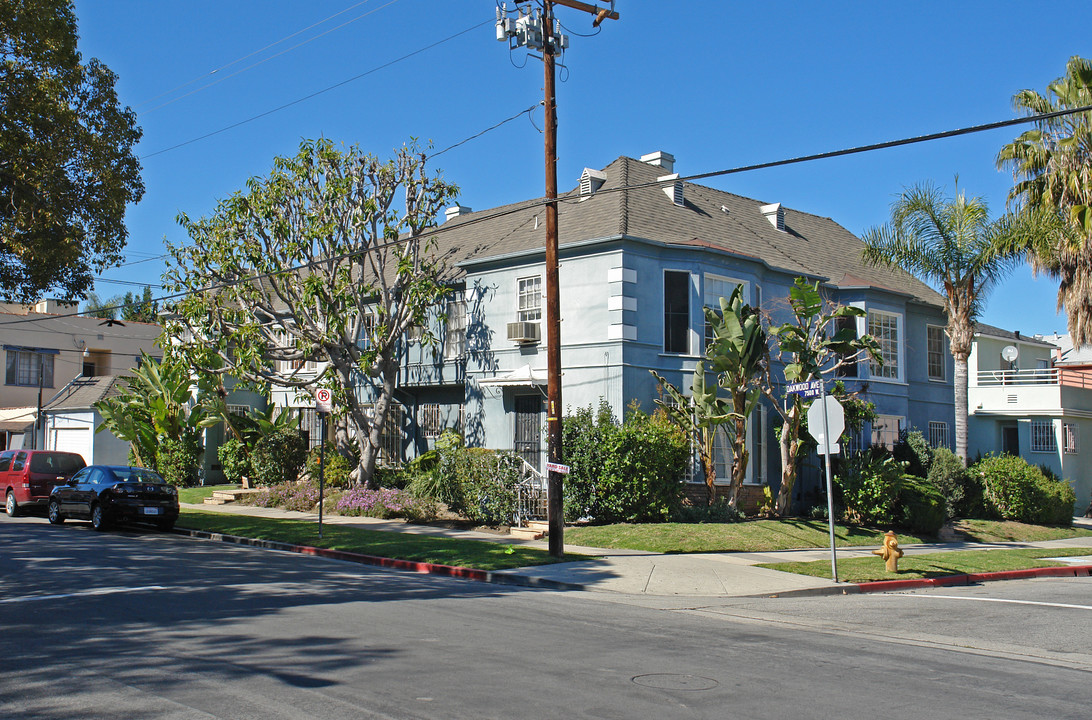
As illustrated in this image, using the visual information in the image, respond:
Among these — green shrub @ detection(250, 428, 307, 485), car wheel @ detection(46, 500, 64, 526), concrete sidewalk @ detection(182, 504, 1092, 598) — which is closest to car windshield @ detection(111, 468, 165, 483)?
car wheel @ detection(46, 500, 64, 526)

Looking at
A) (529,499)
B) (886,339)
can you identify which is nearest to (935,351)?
(886,339)

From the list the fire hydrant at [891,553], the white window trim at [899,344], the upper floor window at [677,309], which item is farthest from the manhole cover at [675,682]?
the white window trim at [899,344]

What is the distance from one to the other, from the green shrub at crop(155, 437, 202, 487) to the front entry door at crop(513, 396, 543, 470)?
13.7 metres

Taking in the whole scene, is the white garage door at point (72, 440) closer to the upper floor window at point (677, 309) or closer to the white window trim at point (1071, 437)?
the upper floor window at point (677, 309)

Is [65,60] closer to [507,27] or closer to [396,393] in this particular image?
[507,27]

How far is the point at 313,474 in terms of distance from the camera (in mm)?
26516

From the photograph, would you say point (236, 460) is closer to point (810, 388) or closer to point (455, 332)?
Result: point (455, 332)

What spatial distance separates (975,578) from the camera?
1667 cm

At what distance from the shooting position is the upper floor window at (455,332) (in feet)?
83.8

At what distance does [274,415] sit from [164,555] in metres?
17.0

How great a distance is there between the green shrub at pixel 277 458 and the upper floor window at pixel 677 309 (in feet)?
43.1

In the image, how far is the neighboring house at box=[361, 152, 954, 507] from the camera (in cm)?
2198

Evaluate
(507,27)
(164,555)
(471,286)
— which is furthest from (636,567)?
(471,286)

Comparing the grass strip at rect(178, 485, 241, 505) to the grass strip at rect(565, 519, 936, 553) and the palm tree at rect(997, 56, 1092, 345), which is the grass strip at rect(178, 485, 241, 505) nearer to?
the grass strip at rect(565, 519, 936, 553)
